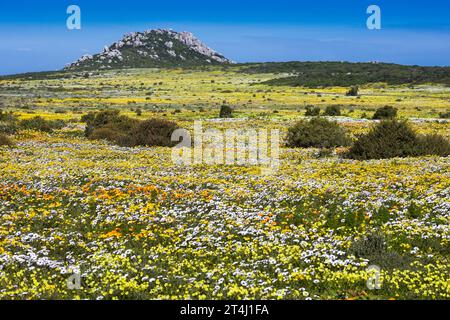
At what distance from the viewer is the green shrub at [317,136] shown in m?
37.3

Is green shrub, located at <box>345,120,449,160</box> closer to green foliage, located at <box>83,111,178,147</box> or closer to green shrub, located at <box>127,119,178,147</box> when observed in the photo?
green shrub, located at <box>127,119,178,147</box>

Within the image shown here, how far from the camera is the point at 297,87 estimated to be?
159m

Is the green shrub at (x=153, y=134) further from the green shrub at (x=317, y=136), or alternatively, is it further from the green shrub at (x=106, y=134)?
the green shrub at (x=317, y=136)

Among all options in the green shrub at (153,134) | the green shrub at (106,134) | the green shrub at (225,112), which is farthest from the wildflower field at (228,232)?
the green shrub at (225,112)

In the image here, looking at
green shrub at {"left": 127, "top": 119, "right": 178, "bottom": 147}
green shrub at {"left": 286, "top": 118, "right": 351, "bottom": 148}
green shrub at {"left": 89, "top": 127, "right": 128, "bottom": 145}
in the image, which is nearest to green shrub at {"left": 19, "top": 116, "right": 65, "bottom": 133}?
green shrub at {"left": 89, "top": 127, "right": 128, "bottom": 145}

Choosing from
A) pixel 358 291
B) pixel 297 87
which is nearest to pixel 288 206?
pixel 358 291

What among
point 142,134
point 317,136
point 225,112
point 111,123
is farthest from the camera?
point 225,112

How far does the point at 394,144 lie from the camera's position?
95.4ft

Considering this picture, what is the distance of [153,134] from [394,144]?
760 inches

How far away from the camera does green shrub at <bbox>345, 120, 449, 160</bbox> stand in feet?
94.1

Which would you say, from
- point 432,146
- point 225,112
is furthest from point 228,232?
point 225,112

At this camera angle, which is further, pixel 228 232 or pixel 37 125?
pixel 37 125

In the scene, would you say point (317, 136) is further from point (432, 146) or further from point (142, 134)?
point (142, 134)
